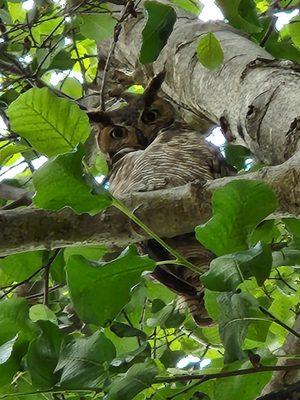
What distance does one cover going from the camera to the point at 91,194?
58cm

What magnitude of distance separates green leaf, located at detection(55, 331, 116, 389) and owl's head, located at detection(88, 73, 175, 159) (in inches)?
37.4

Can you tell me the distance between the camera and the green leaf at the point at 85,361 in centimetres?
55

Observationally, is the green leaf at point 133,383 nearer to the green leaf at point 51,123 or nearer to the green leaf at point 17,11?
the green leaf at point 51,123

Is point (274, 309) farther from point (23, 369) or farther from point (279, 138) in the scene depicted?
point (23, 369)

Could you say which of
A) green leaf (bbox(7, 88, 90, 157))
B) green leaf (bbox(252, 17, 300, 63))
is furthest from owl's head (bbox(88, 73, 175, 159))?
green leaf (bbox(7, 88, 90, 157))

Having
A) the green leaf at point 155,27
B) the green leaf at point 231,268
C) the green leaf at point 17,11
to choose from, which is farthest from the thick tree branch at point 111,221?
the green leaf at point 17,11

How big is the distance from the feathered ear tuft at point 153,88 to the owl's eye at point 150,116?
3 cm

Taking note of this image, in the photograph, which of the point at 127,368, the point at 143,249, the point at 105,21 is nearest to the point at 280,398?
the point at 127,368

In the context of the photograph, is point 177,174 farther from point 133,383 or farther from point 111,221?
point 133,383

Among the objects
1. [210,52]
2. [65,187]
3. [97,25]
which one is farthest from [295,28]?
[65,187]

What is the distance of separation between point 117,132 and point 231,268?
3.48 ft

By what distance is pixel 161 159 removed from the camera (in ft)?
3.94

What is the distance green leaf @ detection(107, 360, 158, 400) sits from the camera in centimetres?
52

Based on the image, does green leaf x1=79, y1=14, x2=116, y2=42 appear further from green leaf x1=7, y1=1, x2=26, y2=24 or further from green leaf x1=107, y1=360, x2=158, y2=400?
green leaf x1=107, y1=360, x2=158, y2=400
